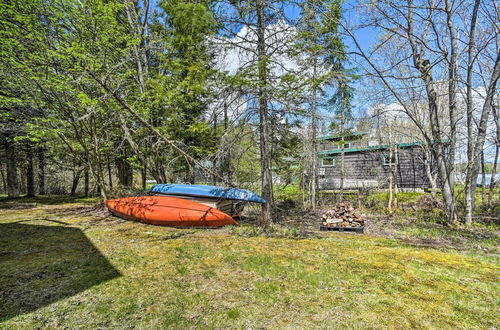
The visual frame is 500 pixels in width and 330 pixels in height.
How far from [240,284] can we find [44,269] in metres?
2.78

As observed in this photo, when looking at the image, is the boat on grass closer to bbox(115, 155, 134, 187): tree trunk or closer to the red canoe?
the red canoe

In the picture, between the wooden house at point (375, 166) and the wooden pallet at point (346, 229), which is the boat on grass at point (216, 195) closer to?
the wooden pallet at point (346, 229)

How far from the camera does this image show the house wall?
12.7m

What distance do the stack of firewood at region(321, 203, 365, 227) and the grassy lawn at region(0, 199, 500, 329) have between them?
1.48 m

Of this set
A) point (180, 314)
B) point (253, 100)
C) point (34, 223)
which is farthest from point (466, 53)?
point (34, 223)

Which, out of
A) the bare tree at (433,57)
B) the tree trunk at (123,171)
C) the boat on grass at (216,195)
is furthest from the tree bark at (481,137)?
the tree trunk at (123,171)

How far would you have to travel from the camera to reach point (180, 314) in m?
2.10

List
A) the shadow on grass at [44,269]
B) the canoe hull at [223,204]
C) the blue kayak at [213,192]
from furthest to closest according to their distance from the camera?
the canoe hull at [223,204] → the blue kayak at [213,192] → the shadow on grass at [44,269]

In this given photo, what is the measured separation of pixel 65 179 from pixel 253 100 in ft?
68.0

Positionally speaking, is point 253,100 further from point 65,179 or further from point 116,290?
point 65,179

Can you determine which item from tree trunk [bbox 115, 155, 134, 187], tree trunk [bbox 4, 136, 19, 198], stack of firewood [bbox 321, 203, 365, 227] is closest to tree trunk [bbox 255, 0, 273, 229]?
stack of firewood [bbox 321, 203, 365, 227]

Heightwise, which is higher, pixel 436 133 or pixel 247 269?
pixel 436 133

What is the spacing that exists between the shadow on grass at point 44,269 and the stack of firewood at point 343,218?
16.8ft

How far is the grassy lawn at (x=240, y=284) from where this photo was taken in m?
2.05
